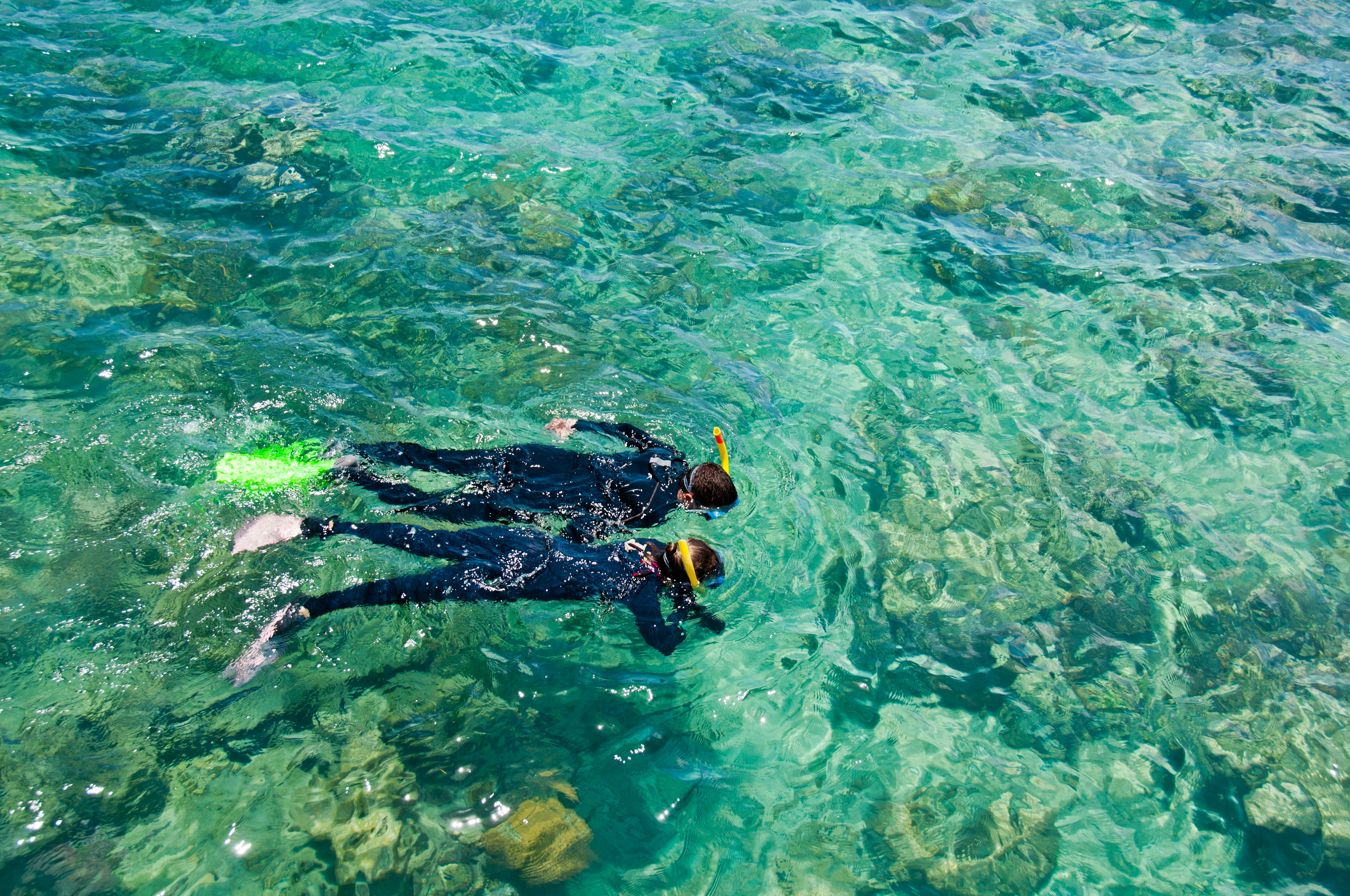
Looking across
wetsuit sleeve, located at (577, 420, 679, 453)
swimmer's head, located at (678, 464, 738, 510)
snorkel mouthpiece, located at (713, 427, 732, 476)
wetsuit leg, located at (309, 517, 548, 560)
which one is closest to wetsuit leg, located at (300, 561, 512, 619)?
wetsuit leg, located at (309, 517, 548, 560)

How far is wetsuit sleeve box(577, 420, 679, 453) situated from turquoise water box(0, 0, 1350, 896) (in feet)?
1.62

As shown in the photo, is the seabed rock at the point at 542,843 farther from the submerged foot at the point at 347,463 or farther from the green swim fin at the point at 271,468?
the green swim fin at the point at 271,468

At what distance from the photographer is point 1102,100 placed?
11.4 m

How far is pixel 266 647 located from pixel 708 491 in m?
2.88

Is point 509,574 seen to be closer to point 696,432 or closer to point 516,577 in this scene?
point 516,577

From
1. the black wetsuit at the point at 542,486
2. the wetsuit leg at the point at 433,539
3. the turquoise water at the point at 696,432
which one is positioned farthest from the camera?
the black wetsuit at the point at 542,486

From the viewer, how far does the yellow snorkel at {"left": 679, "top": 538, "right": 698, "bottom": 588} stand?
458cm

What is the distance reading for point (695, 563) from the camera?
15.5ft

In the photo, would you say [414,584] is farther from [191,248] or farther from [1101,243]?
[1101,243]

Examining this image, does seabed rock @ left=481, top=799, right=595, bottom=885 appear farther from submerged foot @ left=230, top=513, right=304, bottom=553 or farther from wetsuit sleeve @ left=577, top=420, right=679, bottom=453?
wetsuit sleeve @ left=577, top=420, right=679, bottom=453

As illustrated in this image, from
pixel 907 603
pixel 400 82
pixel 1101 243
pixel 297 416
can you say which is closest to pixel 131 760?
pixel 297 416

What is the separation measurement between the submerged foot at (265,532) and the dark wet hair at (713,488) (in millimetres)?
2642

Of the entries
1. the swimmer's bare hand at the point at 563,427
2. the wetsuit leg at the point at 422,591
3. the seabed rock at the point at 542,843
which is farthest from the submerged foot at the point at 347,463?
the seabed rock at the point at 542,843

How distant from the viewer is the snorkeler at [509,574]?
4605 millimetres
